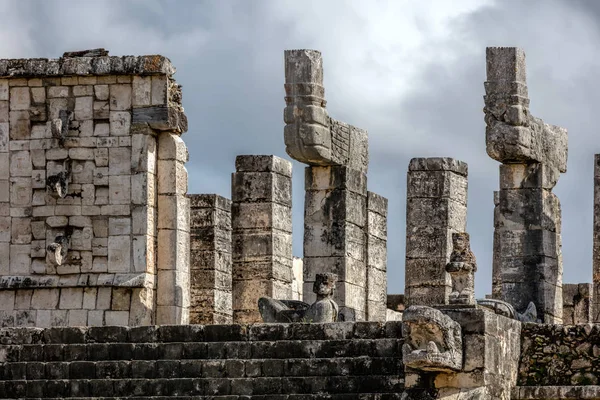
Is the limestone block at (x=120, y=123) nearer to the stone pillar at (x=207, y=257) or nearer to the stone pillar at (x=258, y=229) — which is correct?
the stone pillar at (x=258, y=229)

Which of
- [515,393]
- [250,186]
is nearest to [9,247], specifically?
[250,186]

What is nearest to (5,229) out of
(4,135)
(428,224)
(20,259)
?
(20,259)

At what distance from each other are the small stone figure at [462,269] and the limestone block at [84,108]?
21.5 ft

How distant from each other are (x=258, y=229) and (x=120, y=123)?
3.47m

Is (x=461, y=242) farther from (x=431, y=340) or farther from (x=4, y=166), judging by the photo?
(x=4, y=166)

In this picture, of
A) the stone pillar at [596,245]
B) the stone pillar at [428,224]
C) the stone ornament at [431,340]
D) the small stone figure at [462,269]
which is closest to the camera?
the stone ornament at [431,340]

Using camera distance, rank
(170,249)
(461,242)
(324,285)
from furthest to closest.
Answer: (170,249) → (324,285) → (461,242)

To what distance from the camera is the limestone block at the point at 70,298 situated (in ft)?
114

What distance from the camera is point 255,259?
37.7m

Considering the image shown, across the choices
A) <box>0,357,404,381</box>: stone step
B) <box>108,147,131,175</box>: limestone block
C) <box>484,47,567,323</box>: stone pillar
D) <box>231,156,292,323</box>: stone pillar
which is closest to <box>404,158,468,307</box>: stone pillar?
<box>484,47,567,323</box>: stone pillar

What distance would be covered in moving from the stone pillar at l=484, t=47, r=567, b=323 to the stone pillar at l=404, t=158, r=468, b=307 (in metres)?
1.49

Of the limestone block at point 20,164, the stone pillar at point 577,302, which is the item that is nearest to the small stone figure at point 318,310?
the limestone block at point 20,164

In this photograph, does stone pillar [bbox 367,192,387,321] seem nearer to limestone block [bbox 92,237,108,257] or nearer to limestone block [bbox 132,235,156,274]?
limestone block [bbox 132,235,156,274]

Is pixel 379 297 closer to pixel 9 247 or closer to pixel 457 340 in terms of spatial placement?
pixel 9 247
